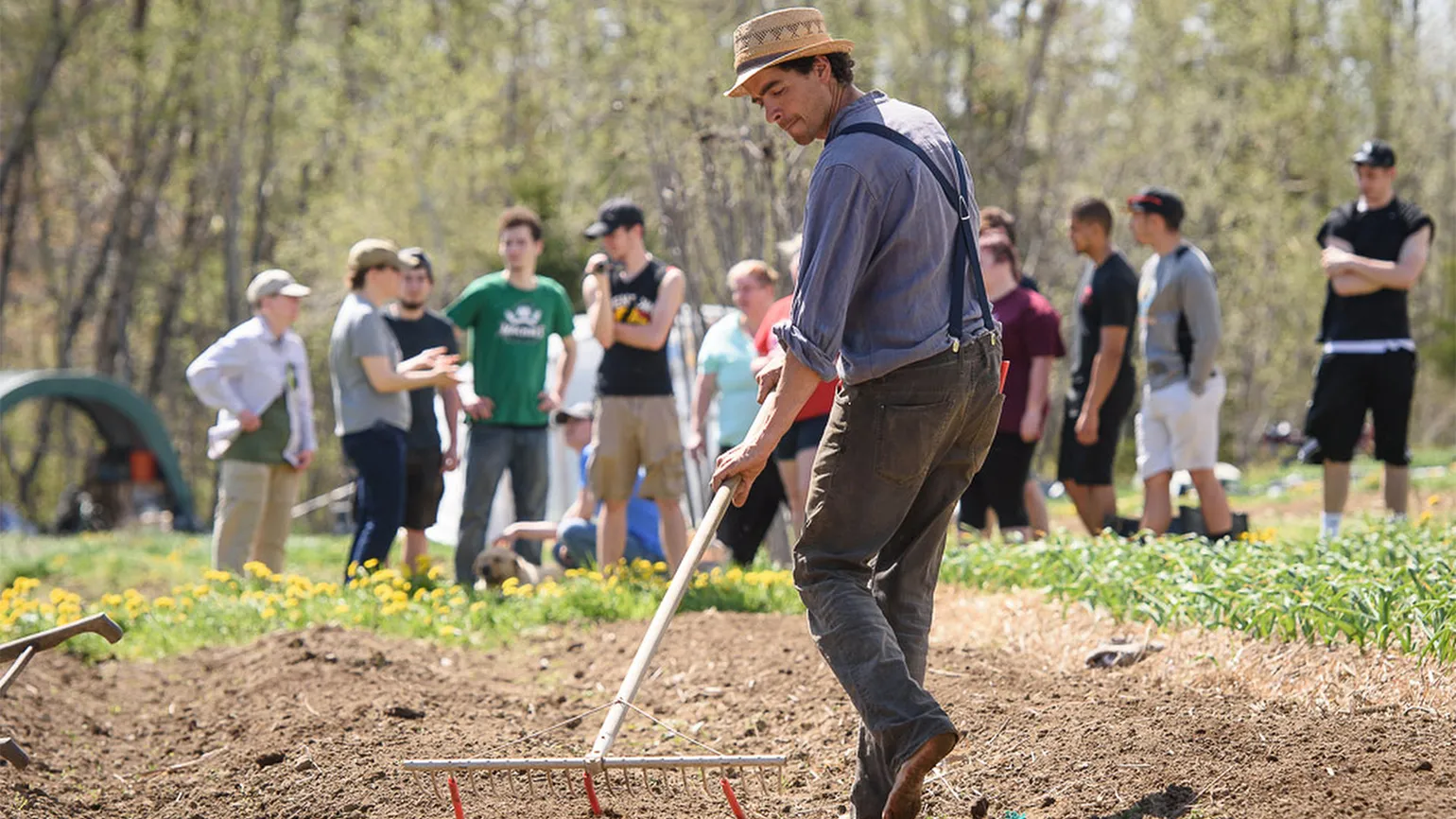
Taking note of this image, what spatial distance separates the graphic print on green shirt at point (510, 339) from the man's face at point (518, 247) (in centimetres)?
12

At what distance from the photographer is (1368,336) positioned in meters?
8.21

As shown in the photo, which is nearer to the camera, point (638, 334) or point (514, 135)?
point (638, 334)

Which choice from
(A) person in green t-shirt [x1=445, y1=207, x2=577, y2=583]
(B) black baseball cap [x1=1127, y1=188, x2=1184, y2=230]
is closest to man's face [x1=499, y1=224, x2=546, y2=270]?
(A) person in green t-shirt [x1=445, y1=207, x2=577, y2=583]

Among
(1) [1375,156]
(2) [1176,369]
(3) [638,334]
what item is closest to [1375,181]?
(1) [1375,156]

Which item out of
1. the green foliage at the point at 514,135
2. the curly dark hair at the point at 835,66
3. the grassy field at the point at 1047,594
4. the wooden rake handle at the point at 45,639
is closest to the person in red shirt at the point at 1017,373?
the grassy field at the point at 1047,594

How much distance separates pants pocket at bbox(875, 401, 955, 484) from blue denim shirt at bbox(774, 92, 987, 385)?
0.36 ft

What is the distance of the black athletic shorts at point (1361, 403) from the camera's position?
818 cm

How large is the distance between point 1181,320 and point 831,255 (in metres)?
5.09

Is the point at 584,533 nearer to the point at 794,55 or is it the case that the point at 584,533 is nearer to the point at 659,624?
the point at 659,624

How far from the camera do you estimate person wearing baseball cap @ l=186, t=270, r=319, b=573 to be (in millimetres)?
9102

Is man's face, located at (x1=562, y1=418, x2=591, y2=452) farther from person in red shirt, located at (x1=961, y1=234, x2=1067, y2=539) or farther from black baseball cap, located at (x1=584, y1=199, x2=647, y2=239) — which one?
person in red shirt, located at (x1=961, y1=234, x2=1067, y2=539)

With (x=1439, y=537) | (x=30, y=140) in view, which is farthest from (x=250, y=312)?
(x=1439, y=537)

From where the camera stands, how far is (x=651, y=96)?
12633 mm

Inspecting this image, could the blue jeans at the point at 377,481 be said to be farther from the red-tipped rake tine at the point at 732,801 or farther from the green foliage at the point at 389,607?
the red-tipped rake tine at the point at 732,801
